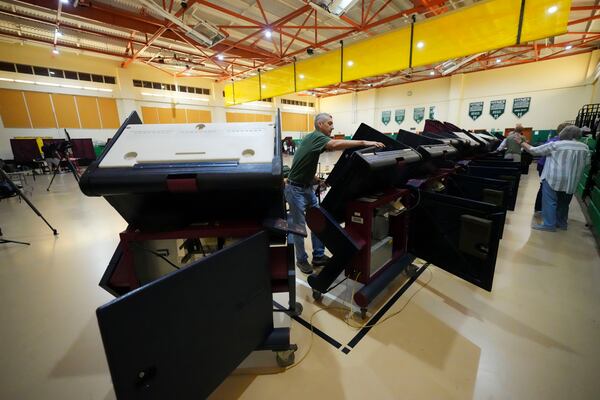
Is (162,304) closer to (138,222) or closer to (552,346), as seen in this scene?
(138,222)

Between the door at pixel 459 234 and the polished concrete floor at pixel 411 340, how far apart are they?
1.38ft

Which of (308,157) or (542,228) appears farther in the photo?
(542,228)

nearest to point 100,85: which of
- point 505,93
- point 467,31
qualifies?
point 467,31

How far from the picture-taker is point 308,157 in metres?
2.14

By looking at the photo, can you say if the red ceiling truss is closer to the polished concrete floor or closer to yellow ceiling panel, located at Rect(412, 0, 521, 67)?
yellow ceiling panel, located at Rect(412, 0, 521, 67)

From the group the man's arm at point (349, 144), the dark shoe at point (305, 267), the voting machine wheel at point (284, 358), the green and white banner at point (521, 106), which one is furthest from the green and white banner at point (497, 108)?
the voting machine wheel at point (284, 358)

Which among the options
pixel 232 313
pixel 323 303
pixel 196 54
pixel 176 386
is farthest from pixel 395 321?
pixel 196 54

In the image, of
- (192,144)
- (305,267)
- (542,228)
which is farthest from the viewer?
(542,228)

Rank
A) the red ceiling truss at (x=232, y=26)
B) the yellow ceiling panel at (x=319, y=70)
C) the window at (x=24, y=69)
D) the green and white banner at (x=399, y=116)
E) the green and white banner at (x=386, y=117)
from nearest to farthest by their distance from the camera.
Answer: the red ceiling truss at (x=232, y=26) → the yellow ceiling panel at (x=319, y=70) → the window at (x=24, y=69) → the green and white banner at (x=399, y=116) → the green and white banner at (x=386, y=117)

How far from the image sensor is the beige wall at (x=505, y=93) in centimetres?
1032

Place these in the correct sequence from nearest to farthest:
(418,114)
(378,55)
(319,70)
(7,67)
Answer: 1. (378,55)
2. (319,70)
3. (7,67)
4. (418,114)

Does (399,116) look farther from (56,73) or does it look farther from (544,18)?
(56,73)

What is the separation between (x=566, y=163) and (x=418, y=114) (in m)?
13.8

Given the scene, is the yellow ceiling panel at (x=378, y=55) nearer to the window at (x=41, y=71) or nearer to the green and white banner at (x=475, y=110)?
the green and white banner at (x=475, y=110)
